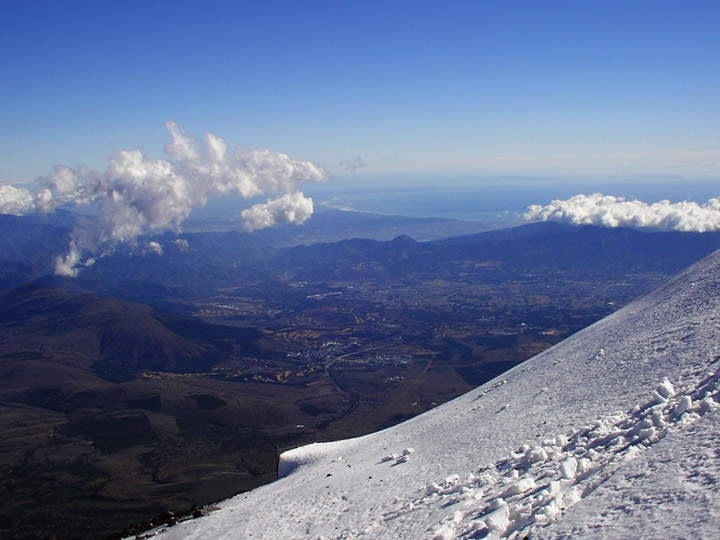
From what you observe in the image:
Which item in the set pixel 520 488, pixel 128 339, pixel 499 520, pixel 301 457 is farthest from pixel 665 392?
pixel 128 339

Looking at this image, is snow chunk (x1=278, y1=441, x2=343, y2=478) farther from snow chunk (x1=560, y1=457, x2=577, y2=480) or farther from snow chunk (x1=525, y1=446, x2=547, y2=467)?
snow chunk (x1=560, y1=457, x2=577, y2=480)

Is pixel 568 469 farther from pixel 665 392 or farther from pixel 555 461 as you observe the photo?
pixel 665 392

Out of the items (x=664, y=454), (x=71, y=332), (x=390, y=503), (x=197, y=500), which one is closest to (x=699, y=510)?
(x=664, y=454)

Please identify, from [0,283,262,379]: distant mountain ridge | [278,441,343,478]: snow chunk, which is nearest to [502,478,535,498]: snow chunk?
[278,441,343,478]: snow chunk

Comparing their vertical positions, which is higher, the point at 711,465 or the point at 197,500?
the point at 711,465

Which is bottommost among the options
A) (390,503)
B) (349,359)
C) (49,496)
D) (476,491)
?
(349,359)

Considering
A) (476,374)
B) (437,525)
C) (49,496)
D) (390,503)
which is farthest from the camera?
(476,374)

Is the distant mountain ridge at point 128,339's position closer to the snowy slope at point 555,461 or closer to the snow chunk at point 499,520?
the snowy slope at point 555,461

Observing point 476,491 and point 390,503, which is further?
point 390,503

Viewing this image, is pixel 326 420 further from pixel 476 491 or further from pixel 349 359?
pixel 476 491

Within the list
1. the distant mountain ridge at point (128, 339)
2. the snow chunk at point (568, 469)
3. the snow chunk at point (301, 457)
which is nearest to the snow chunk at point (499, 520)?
the snow chunk at point (568, 469)
